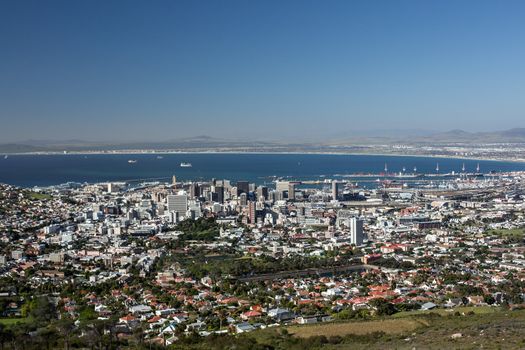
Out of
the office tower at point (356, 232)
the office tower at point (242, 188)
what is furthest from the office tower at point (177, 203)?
the office tower at point (356, 232)

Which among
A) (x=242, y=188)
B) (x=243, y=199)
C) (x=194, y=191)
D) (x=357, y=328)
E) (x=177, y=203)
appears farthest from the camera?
(x=242, y=188)

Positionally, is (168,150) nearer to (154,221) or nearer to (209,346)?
(154,221)

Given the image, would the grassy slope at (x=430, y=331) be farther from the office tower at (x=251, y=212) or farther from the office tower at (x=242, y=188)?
the office tower at (x=242, y=188)

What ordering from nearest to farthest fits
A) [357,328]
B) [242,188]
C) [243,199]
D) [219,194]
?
[357,328] → [243,199] → [219,194] → [242,188]

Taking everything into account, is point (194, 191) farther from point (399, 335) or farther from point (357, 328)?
point (399, 335)

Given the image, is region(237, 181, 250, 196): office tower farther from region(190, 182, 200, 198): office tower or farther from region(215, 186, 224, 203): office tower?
region(190, 182, 200, 198): office tower

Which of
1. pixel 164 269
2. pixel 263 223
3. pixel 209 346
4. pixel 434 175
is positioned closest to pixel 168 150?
pixel 434 175

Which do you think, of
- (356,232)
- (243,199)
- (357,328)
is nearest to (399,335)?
(357,328)

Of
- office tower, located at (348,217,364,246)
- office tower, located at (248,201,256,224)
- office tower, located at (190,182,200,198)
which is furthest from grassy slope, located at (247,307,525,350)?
office tower, located at (190,182,200,198)

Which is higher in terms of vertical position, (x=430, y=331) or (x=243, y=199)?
(x=430, y=331)
